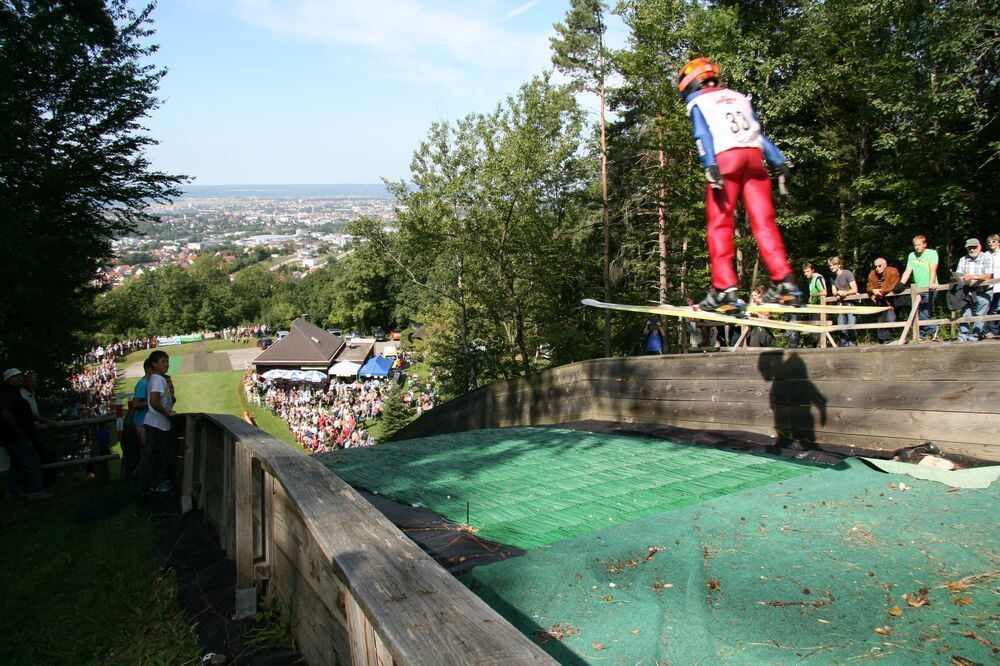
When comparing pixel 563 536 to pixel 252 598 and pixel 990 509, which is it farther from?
pixel 990 509

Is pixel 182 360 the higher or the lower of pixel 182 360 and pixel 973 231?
the lower

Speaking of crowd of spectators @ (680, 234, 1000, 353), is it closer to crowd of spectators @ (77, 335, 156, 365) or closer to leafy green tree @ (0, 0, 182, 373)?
leafy green tree @ (0, 0, 182, 373)

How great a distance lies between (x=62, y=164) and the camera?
1180cm

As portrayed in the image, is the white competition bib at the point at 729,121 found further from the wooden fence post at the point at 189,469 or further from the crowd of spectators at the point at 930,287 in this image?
the wooden fence post at the point at 189,469

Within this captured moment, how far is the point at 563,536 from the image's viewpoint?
3.79 metres

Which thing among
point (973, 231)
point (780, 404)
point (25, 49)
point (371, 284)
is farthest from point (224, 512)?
point (371, 284)

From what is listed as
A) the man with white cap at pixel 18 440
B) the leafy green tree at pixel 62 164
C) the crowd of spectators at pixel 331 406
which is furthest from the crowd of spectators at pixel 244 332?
the man with white cap at pixel 18 440

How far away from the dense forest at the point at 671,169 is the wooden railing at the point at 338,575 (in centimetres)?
1238

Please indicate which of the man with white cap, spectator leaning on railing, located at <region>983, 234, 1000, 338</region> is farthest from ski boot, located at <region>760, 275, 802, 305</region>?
the man with white cap

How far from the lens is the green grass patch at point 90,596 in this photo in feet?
12.8

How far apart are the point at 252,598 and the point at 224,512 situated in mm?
1291

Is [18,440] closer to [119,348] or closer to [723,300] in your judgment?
[723,300]

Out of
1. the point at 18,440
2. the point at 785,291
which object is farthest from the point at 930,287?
the point at 18,440

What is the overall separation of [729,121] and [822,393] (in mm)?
2669
